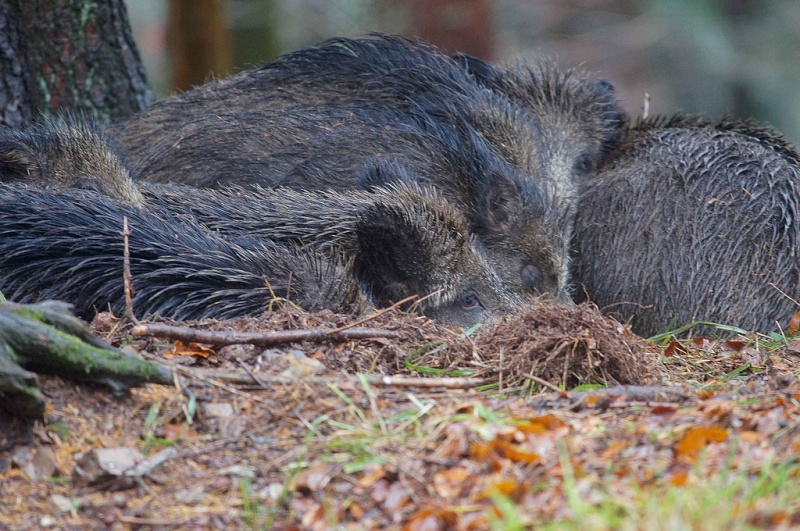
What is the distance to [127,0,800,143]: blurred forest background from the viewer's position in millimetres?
10773

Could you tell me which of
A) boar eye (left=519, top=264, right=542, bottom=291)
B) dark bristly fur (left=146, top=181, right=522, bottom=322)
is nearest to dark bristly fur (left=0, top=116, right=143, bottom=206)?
dark bristly fur (left=146, top=181, right=522, bottom=322)

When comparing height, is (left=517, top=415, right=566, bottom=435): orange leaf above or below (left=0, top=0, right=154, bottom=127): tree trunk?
below

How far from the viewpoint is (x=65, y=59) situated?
7105 millimetres

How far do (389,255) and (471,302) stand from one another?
2.38ft

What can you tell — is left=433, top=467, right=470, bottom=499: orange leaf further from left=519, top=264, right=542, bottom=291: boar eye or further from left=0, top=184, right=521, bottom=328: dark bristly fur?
left=519, top=264, right=542, bottom=291: boar eye

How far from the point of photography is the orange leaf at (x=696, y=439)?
3070 mm

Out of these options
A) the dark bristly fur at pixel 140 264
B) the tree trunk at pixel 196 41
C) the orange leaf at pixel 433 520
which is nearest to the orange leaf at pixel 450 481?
the orange leaf at pixel 433 520

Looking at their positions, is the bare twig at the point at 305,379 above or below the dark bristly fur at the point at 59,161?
below

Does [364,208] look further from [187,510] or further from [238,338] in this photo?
[187,510]

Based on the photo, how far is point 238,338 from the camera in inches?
159

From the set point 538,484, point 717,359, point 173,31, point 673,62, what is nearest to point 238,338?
point 538,484

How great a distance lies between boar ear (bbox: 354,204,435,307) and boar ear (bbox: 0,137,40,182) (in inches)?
79.3

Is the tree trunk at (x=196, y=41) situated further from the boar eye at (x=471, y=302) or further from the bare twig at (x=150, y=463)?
the bare twig at (x=150, y=463)

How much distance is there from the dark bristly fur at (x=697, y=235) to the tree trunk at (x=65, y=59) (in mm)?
3742
